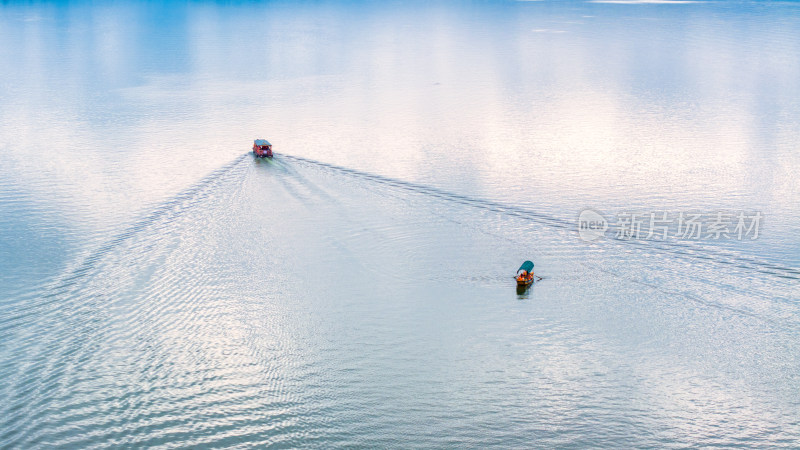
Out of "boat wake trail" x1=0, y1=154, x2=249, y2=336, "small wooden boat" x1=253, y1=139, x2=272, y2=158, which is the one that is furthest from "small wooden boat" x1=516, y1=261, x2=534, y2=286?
"small wooden boat" x1=253, y1=139, x2=272, y2=158

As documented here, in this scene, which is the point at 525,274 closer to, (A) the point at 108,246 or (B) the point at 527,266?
(B) the point at 527,266

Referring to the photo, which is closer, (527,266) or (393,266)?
(527,266)

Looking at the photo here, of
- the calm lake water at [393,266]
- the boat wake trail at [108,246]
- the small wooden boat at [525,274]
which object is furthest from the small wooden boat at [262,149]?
the small wooden boat at [525,274]

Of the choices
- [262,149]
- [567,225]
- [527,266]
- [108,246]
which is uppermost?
[262,149]

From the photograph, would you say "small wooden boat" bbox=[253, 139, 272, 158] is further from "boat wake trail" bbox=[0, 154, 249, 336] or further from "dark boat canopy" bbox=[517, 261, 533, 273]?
"dark boat canopy" bbox=[517, 261, 533, 273]

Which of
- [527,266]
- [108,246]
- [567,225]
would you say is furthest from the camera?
[567,225]

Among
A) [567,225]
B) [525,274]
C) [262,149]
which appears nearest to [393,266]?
[525,274]

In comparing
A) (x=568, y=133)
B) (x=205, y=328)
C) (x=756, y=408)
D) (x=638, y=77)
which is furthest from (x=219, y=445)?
(x=638, y=77)
